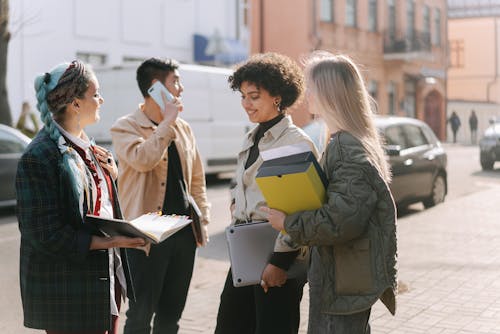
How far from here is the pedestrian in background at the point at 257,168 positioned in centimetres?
350

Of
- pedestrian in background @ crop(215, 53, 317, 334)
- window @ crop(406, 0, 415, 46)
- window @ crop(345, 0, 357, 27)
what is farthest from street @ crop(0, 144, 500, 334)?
window @ crop(406, 0, 415, 46)

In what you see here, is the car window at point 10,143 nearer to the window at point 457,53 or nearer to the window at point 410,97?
the window at point 410,97

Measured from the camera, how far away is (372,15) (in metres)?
40.3

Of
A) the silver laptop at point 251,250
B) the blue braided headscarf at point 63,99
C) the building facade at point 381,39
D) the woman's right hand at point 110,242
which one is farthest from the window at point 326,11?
the woman's right hand at point 110,242

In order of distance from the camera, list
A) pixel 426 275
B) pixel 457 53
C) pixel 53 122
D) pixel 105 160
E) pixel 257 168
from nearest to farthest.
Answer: pixel 53 122 → pixel 105 160 → pixel 257 168 → pixel 426 275 → pixel 457 53

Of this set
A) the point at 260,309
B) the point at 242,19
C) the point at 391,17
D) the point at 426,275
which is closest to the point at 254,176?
the point at 260,309

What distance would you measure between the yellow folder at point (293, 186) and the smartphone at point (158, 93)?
4.14 ft

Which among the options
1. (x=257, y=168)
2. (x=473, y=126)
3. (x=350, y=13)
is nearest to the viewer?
A: (x=257, y=168)

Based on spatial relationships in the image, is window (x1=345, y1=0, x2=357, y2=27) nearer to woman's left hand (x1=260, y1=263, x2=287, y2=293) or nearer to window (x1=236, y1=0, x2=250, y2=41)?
window (x1=236, y1=0, x2=250, y2=41)

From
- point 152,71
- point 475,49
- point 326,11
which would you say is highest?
point 326,11

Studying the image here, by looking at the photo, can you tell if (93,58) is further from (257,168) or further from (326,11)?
(257,168)

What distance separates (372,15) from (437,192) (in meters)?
28.9

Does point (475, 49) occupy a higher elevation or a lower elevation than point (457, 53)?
higher

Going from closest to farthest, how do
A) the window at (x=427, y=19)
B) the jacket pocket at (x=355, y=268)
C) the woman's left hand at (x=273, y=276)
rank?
1. the jacket pocket at (x=355, y=268)
2. the woman's left hand at (x=273, y=276)
3. the window at (x=427, y=19)
